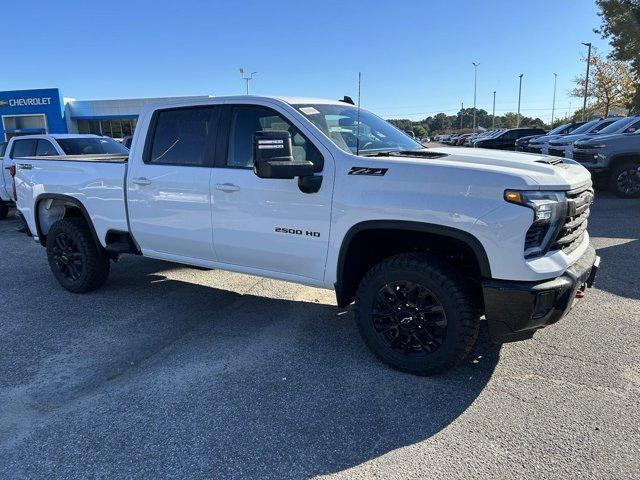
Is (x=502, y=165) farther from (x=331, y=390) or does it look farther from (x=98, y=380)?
(x=98, y=380)

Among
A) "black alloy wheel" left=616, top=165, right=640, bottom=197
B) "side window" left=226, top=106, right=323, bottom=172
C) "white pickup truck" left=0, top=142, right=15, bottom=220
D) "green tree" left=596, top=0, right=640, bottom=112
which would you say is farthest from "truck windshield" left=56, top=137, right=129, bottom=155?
"green tree" left=596, top=0, right=640, bottom=112

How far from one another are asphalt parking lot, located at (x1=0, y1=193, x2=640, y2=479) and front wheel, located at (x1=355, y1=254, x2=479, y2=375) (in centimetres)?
16

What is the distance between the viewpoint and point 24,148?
10.6 m

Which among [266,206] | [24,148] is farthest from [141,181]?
[24,148]

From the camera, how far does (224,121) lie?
165 inches

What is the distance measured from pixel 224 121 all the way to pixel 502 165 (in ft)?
7.53

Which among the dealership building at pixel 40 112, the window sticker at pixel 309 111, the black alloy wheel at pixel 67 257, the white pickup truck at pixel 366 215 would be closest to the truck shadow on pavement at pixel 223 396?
the white pickup truck at pixel 366 215

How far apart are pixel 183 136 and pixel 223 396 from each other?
7.86ft

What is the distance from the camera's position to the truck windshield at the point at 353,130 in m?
3.84

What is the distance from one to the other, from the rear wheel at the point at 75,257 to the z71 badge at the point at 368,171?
3.26 meters

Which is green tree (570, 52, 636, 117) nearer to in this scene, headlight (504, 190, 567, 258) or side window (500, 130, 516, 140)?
side window (500, 130, 516, 140)

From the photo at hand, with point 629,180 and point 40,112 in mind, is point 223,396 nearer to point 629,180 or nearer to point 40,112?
point 629,180

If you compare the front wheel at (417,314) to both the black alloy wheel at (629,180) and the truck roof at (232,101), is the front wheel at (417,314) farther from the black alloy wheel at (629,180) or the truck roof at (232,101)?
the black alloy wheel at (629,180)

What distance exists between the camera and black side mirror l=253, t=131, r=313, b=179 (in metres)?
3.35
